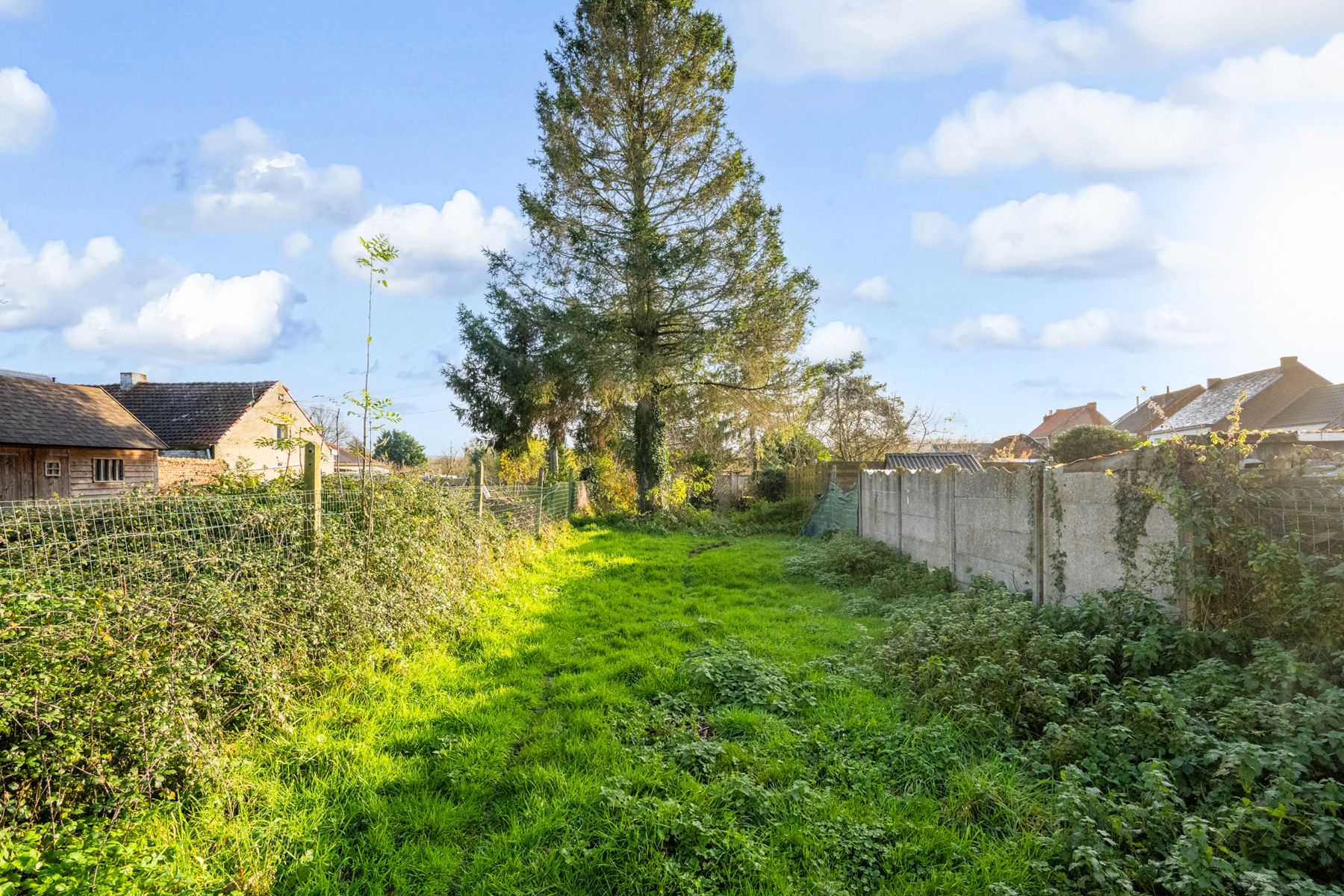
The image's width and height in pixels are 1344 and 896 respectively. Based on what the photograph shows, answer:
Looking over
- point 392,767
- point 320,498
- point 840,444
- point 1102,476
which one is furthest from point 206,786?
point 840,444

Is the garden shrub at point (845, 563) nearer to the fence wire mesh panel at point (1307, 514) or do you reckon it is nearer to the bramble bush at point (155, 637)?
the fence wire mesh panel at point (1307, 514)

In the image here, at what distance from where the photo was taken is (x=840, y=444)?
2780 cm

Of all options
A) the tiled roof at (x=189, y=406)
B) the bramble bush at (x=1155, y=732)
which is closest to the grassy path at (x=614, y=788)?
the bramble bush at (x=1155, y=732)

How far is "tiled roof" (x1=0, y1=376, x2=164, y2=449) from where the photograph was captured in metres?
18.2

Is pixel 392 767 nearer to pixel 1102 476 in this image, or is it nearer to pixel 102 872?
pixel 102 872

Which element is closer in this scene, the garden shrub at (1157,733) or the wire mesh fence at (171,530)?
the garden shrub at (1157,733)

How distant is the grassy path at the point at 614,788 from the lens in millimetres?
3068

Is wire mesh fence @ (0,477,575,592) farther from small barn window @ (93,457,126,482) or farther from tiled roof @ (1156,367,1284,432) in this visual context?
tiled roof @ (1156,367,1284,432)

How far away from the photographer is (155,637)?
3529 mm

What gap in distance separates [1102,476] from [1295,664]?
2.43 meters

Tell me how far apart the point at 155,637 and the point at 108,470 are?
23.2m

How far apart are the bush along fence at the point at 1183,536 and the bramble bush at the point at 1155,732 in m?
0.24

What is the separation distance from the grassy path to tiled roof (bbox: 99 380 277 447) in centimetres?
2967

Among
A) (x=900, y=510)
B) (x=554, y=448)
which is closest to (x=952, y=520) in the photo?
(x=900, y=510)
